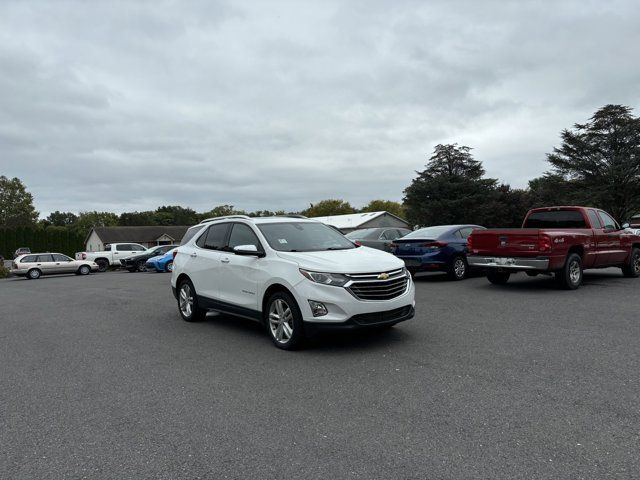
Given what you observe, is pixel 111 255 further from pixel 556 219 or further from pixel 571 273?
pixel 571 273

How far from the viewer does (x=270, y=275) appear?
6.45 m

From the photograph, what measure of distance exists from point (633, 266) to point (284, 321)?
37.9 feet

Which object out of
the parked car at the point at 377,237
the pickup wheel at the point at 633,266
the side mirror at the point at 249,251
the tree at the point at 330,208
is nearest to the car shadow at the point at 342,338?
the side mirror at the point at 249,251

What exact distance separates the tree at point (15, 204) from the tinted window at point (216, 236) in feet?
342

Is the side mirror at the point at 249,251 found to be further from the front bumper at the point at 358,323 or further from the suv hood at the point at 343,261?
the front bumper at the point at 358,323

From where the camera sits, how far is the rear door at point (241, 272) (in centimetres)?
677

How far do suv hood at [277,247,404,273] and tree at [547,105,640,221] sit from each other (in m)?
50.3

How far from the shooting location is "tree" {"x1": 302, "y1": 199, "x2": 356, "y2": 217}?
10844 cm

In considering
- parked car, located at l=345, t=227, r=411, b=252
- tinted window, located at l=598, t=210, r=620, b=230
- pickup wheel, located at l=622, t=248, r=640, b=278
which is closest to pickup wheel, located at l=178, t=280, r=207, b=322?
parked car, located at l=345, t=227, r=411, b=252

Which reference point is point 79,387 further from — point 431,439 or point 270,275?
point 431,439

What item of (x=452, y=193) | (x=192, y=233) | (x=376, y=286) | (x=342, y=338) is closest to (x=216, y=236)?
(x=192, y=233)

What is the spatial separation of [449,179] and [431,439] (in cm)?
7125

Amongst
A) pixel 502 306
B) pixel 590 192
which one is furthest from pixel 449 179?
pixel 502 306

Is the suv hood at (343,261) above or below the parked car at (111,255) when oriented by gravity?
above
